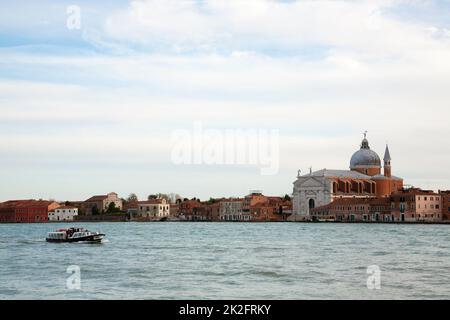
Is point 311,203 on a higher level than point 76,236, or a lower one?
higher

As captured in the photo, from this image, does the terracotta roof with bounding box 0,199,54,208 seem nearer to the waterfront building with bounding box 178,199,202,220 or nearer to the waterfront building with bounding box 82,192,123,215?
the waterfront building with bounding box 82,192,123,215

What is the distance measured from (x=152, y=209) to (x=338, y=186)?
20.8 metres

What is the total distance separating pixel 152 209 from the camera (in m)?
78.9

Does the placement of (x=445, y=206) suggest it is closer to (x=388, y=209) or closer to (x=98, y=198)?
(x=388, y=209)

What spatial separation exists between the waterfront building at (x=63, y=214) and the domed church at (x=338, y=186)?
23244 mm

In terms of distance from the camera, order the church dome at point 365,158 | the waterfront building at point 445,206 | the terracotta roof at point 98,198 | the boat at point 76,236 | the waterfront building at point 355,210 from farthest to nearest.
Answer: the terracotta roof at point 98,198
the church dome at point 365,158
the waterfront building at point 355,210
the waterfront building at point 445,206
the boat at point 76,236

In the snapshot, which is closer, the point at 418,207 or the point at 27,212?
the point at 418,207

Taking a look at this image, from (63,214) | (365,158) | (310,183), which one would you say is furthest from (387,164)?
(63,214)

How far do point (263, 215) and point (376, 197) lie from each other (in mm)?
11556

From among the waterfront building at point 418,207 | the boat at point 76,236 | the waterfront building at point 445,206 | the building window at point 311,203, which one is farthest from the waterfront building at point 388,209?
the boat at point 76,236

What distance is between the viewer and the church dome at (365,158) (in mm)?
69562

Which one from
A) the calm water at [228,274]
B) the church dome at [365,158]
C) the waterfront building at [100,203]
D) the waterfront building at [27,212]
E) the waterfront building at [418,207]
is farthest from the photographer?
the waterfront building at [100,203]

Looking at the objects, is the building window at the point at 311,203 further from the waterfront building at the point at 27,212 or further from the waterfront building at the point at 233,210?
the waterfront building at the point at 27,212
